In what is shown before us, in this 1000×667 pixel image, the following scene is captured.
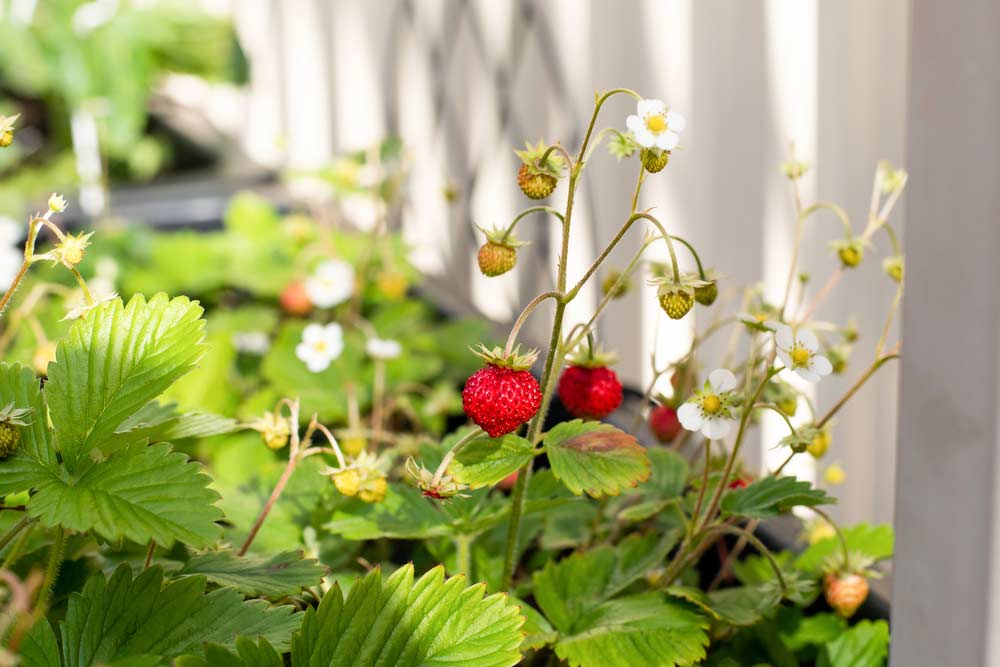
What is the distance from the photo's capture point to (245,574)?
0.70 metres

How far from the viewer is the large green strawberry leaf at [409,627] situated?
1.97 ft

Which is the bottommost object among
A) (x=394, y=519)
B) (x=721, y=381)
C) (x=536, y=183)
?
(x=394, y=519)

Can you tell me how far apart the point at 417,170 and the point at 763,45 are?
1052 millimetres

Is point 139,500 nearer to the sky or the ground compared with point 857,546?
nearer to the sky

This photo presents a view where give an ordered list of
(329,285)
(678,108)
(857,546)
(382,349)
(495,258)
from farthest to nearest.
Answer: (329,285), (382,349), (678,108), (857,546), (495,258)

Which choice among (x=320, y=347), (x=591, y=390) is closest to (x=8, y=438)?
(x=591, y=390)

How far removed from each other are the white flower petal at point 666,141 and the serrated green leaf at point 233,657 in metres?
0.34

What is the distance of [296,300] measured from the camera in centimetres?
174

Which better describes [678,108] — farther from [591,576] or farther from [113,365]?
[113,365]

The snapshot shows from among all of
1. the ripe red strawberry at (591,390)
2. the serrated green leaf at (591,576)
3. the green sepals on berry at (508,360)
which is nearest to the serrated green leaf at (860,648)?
the serrated green leaf at (591,576)

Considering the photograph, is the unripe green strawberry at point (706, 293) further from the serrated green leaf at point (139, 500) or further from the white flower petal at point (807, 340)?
the serrated green leaf at point (139, 500)

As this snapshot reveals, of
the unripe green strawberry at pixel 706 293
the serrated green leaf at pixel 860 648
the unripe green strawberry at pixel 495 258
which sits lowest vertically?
the serrated green leaf at pixel 860 648

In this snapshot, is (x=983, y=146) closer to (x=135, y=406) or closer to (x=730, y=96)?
(x=135, y=406)

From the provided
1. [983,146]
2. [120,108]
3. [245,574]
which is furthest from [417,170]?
[983,146]
